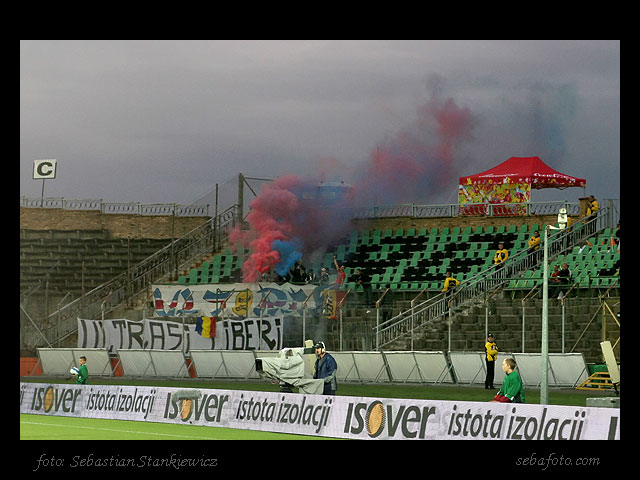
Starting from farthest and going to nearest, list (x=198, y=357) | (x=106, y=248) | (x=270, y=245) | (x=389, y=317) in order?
(x=106, y=248)
(x=270, y=245)
(x=389, y=317)
(x=198, y=357)

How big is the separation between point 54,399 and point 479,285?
1935cm

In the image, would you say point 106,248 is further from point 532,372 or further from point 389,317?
point 532,372

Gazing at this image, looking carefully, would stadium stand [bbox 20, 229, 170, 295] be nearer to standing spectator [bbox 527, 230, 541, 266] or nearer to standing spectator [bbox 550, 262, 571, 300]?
standing spectator [bbox 527, 230, 541, 266]

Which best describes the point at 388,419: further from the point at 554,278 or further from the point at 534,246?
the point at 534,246

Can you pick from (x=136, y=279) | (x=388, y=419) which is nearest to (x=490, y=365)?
(x=388, y=419)

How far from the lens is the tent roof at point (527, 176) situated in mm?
53438

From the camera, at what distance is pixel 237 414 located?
78.5ft

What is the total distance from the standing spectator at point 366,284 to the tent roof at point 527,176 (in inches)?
338

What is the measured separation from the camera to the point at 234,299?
4553cm

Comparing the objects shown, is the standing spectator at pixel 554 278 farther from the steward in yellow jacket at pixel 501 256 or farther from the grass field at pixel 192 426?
the grass field at pixel 192 426

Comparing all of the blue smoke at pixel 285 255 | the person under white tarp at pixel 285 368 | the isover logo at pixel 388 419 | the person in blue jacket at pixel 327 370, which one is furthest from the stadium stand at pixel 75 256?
the isover logo at pixel 388 419
